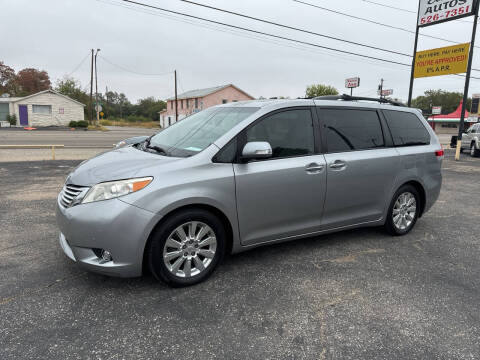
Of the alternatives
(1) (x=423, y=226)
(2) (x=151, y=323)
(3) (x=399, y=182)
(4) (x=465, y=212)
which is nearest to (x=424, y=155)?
(3) (x=399, y=182)

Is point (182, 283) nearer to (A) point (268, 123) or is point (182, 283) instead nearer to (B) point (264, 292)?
(B) point (264, 292)

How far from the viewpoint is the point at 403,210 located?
4707 millimetres

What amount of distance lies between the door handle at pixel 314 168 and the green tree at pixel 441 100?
336 ft

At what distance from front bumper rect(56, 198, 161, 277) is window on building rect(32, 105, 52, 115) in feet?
143

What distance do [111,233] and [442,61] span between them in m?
18.7

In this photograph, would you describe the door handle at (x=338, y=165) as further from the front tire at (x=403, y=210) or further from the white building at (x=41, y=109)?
the white building at (x=41, y=109)

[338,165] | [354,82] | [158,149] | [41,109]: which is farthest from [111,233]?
[41,109]

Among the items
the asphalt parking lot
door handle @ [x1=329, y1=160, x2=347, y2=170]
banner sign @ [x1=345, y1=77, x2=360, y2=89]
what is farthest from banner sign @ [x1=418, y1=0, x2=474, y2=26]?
door handle @ [x1=329, y1=160, x2=347, y2=170]

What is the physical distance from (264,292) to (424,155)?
3.09 m

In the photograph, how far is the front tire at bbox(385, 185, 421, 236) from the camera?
15.0 ft

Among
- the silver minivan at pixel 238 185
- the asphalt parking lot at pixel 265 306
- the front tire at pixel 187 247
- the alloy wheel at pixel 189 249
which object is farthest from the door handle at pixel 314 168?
A: the alloy wheel at pixel 189 249

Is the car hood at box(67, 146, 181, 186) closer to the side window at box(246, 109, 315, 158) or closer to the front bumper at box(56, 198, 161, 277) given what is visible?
the front bumper at box(56, 198, 161, 277)

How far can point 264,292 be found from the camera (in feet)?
10.4

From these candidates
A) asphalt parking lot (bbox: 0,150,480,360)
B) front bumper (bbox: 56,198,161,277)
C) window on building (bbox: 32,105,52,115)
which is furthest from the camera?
window on building (bbox: 32,105,52,115)
